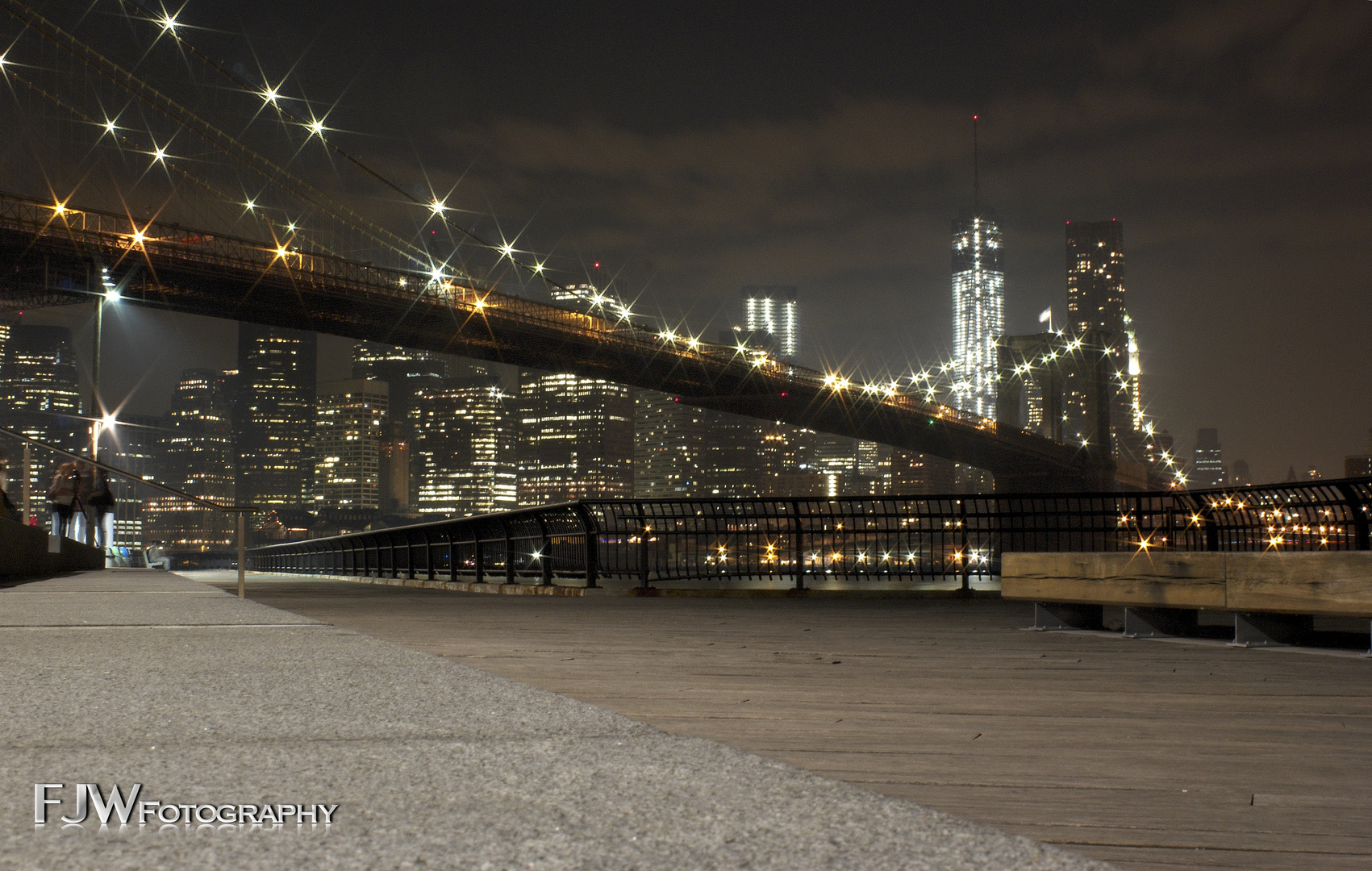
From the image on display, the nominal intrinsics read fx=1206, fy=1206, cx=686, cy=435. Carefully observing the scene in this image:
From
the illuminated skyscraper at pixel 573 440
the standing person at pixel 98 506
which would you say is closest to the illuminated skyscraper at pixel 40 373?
the illuminated skyscraper at pixel 573 440

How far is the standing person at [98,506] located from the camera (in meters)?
21.3

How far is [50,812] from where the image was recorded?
195 centimetres

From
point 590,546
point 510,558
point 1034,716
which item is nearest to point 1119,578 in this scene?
point 1034,716

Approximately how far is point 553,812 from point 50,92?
7090 centimetres

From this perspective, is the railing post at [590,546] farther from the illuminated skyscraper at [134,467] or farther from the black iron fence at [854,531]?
the illuminated skyscraper at [134,467]

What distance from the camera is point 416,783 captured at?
2209 millimetres

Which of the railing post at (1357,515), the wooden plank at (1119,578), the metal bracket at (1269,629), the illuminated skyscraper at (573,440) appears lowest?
the metal bracket at (1269,629)

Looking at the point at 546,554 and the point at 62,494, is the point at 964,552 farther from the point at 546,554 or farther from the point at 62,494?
the point at 62,494

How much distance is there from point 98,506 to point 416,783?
23142 millimetres

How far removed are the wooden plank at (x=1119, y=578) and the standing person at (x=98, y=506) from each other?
60.2 ft

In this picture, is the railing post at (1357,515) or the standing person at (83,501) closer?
the railing post at (1357,515)

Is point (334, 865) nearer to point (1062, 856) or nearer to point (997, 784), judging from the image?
point (1062, 856)

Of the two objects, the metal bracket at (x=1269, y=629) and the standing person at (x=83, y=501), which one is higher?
the standing person at (x=83, y=501)

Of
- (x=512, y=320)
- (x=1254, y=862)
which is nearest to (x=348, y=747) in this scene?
(x=1254, y=862)
